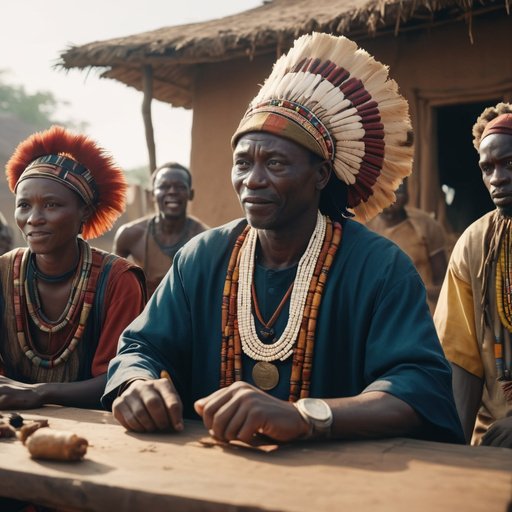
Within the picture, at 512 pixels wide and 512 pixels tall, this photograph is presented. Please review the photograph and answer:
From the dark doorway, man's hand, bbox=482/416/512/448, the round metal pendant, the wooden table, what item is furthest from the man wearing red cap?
the dark doorway

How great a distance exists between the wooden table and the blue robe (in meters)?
0.28

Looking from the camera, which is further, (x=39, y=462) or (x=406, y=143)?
(x=406, y=143)

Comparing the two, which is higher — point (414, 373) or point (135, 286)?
point (135, 286)

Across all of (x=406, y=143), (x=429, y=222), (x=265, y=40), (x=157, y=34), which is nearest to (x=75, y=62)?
(x=157, y=34)

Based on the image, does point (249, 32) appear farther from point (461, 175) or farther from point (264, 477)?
point (264, 477)

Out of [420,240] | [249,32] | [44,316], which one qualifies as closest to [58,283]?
[44,316]

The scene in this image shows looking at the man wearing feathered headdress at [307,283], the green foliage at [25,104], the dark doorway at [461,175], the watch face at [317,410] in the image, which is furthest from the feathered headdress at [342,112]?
the green foliage at [25,104]

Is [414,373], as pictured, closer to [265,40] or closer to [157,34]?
[265,40]

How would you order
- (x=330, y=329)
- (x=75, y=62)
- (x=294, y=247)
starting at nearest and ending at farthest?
(x=330, y=329) < (x=294, y=247) < (x=75, y=62)

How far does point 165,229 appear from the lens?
743 cm

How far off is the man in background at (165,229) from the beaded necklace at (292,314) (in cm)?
437

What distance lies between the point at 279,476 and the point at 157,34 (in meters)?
8.15

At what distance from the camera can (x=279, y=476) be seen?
1.84m

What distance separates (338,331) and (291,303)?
0.63ft
